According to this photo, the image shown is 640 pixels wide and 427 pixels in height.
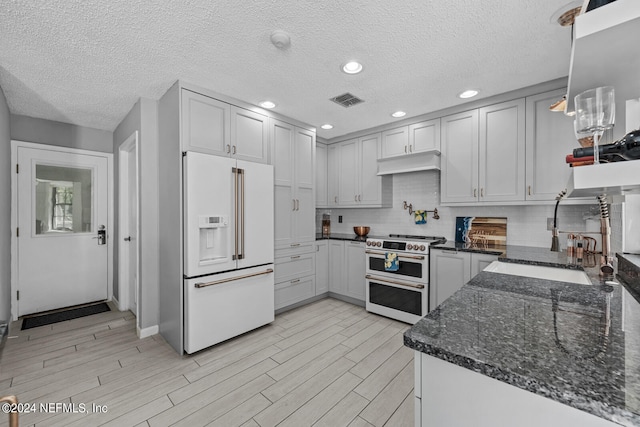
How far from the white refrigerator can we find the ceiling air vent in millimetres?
1039

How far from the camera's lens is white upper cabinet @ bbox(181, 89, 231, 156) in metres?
2.50

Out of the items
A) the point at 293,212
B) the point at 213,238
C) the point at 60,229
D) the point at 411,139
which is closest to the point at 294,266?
the point at 293,212

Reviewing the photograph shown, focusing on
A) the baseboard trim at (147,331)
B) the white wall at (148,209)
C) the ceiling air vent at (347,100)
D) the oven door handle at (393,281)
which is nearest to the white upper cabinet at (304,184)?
the ceiling air vent at (347,100)

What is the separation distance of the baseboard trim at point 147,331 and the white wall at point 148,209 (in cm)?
3

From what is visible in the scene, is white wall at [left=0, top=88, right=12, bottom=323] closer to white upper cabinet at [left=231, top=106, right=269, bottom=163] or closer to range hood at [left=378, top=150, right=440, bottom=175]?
white upper cabinet at [left=231, top=106, right=269, bottom=163]

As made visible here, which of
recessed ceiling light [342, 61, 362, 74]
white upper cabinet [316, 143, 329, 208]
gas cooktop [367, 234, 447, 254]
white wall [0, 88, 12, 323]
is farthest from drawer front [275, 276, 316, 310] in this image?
white wall [0, 88, 12, 323]

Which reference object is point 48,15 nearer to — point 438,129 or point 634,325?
point 634,325

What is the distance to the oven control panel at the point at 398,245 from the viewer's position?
306cm

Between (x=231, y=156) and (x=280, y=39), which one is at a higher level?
(x=280, y=39)

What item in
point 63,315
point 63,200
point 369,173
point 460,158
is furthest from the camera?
point 369,173

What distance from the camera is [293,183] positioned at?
3516 millimetres

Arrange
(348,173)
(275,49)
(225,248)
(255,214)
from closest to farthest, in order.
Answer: (275,49)
(225,248)
(255,214)
(348,173)

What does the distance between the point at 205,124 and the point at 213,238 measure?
3.58 feet

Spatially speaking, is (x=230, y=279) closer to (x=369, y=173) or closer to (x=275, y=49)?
(x=275, y=49)
